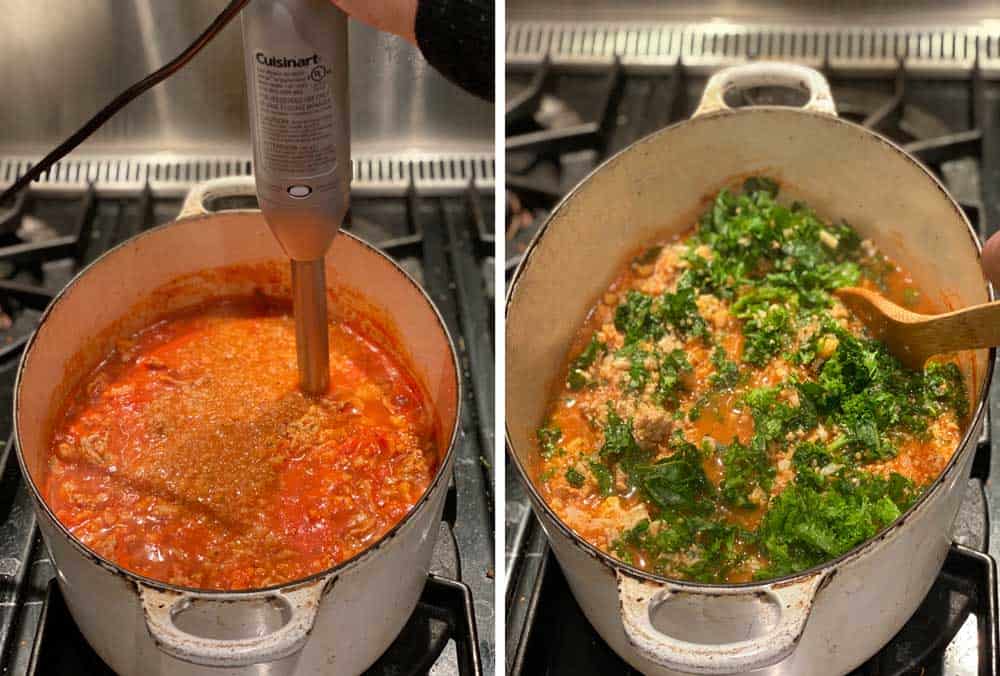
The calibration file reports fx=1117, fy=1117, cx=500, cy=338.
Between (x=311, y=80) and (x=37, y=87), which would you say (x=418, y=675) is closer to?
(x=311, y=80)

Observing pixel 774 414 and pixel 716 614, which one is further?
pixel 774 414

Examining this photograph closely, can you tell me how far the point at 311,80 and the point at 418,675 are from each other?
0.53 metres

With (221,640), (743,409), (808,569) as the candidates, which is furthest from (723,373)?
(221,640)

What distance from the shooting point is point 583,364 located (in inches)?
49.9

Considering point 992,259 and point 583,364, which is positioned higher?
point 992,259

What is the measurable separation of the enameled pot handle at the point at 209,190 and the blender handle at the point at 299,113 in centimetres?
33

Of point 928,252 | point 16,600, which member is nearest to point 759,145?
point 928,252

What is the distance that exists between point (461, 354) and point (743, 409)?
0.32 meters


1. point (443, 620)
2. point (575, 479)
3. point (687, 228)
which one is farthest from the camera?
point (687, 228)

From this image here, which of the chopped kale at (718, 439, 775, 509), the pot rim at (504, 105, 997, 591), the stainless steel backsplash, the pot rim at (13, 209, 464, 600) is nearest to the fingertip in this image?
the pot rim at (504, 105, 997, 591)

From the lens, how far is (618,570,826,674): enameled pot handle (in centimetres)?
83

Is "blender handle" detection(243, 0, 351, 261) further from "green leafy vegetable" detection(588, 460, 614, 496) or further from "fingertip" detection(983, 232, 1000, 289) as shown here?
"fingertip" detection(983, 232, 1000, 289)

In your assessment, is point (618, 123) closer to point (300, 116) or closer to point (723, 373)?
point (723, 373)

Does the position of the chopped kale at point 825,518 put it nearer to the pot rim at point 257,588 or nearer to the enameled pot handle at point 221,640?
the pot rim at point 257,588
